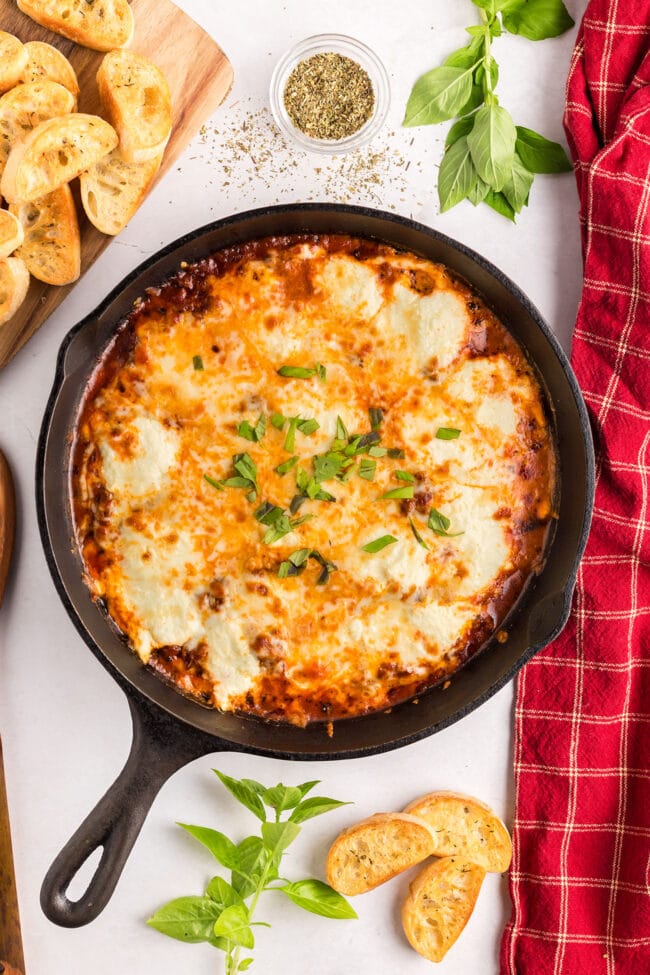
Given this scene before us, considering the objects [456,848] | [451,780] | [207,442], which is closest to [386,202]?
[207,442]

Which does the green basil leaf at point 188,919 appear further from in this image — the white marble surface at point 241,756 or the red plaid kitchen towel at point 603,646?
the red plaid kitchen towel at point 603,646

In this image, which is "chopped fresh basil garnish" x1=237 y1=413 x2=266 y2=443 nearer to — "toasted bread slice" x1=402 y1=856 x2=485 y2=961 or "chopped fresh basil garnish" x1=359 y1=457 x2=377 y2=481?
"chopped fresh basil garnish" x1=359 y1=457 x2=377 y2=481

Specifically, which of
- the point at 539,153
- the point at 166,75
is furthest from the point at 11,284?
the point at 539,153

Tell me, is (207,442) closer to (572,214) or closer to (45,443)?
(45,443)

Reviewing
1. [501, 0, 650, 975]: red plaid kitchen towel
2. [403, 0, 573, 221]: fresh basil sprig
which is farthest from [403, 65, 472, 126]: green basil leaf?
[501, 0, 650, 975]: red plaid kitchen towel

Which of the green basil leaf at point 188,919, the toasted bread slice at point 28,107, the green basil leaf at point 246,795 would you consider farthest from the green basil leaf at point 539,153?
the green basil leaf at point 188,919
